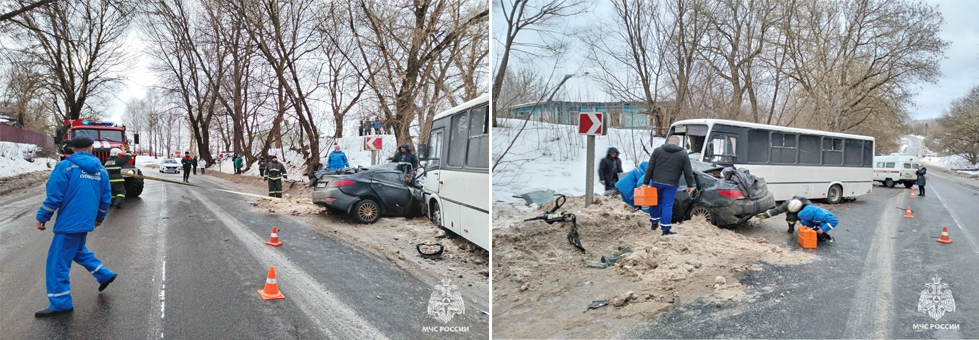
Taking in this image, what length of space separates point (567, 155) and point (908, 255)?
5.08 m

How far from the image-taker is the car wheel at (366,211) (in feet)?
34.7

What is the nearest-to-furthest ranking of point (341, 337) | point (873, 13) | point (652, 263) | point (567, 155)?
point (341, 337), point (652, 263), point (567, 155), point (873, 13)

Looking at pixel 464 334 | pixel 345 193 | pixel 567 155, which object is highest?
pixel 567 155

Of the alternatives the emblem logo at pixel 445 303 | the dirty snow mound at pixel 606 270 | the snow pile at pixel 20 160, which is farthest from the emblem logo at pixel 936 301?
the snow pile at pixel 20 160

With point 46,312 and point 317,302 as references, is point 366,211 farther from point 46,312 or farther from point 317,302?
point 46,312

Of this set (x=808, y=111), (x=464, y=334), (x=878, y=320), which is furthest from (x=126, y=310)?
(x=808, y=111)

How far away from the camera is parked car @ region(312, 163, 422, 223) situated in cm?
1058

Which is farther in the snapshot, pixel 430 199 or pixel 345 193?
pixel 345 193

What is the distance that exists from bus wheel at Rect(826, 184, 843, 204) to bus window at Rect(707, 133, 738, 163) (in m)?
4.50

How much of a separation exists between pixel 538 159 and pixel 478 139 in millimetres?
2190

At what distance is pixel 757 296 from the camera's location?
5.04 meters

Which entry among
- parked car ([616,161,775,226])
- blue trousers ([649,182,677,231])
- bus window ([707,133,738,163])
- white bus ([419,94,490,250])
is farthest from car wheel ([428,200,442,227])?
bus window ([707,133,738,163])

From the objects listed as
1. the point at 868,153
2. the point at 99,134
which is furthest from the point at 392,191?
the point at 868,153

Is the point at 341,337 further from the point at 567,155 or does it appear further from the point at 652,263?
the point at 567,155
